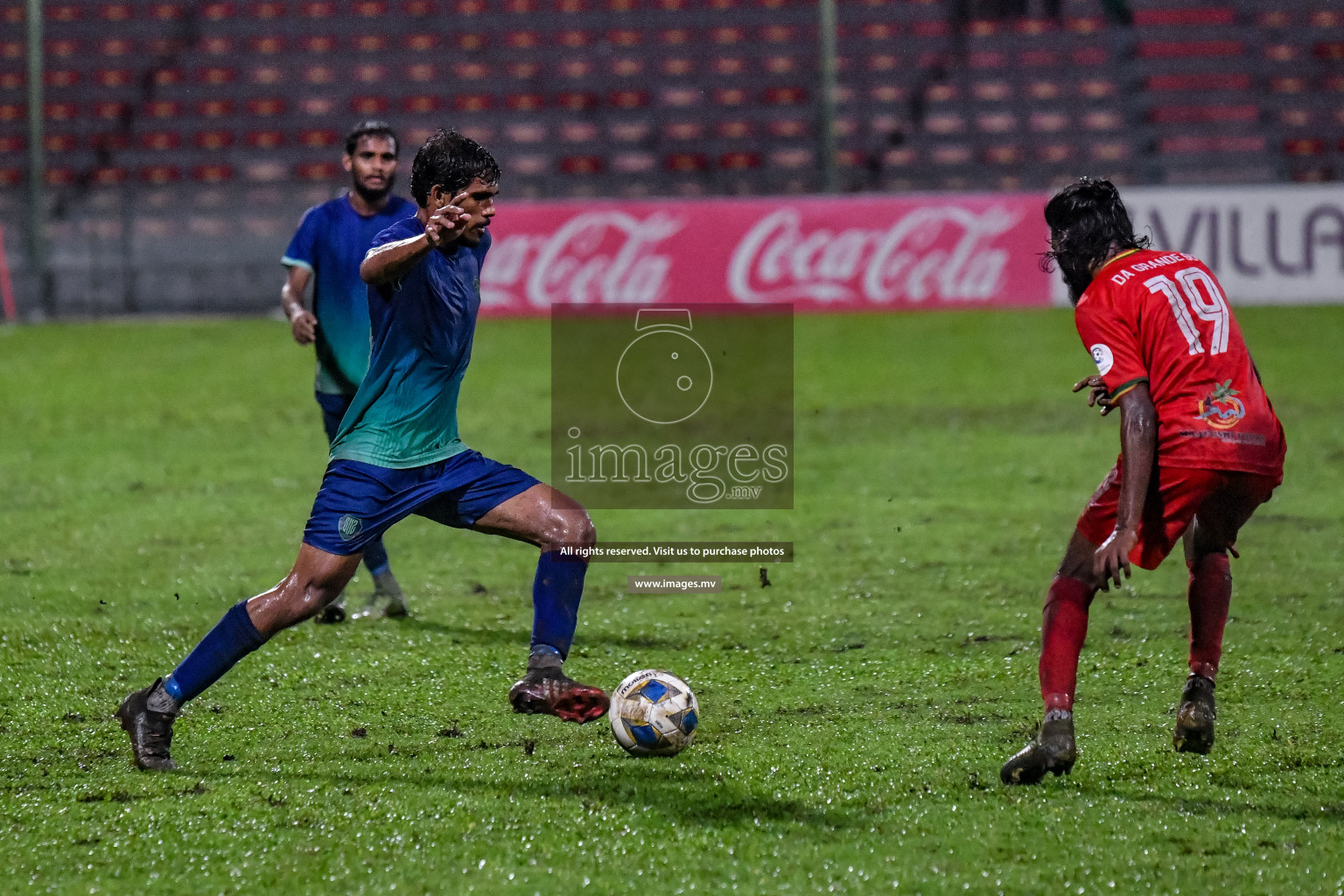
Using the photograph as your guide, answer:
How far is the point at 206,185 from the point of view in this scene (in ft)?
77.7

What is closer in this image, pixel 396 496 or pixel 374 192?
pixel 396 496

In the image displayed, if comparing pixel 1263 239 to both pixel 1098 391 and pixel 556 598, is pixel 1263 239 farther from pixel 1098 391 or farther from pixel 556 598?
pixel 556 598

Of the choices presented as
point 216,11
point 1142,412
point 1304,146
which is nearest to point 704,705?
point 1142,412

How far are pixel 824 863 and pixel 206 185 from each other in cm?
2151

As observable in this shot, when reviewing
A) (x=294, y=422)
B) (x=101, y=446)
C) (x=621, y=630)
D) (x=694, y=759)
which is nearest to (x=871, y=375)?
(x=294, y=422)

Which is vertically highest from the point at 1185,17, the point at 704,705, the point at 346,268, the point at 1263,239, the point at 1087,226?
the point at 1185,17

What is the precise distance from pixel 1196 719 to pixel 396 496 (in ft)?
8.07

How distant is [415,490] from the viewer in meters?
4.91

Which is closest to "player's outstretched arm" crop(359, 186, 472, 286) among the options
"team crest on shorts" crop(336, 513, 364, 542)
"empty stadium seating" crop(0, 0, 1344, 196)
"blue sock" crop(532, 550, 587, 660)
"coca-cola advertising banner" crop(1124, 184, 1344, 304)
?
"team crest on shorts" crop(336, 513, 364, 542)

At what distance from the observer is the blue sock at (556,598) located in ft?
16.1

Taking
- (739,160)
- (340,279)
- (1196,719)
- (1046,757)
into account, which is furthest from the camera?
(739,160)

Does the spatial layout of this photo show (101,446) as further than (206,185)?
No

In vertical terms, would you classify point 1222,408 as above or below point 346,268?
below

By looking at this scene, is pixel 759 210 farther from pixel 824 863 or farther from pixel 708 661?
pixel 824 863
